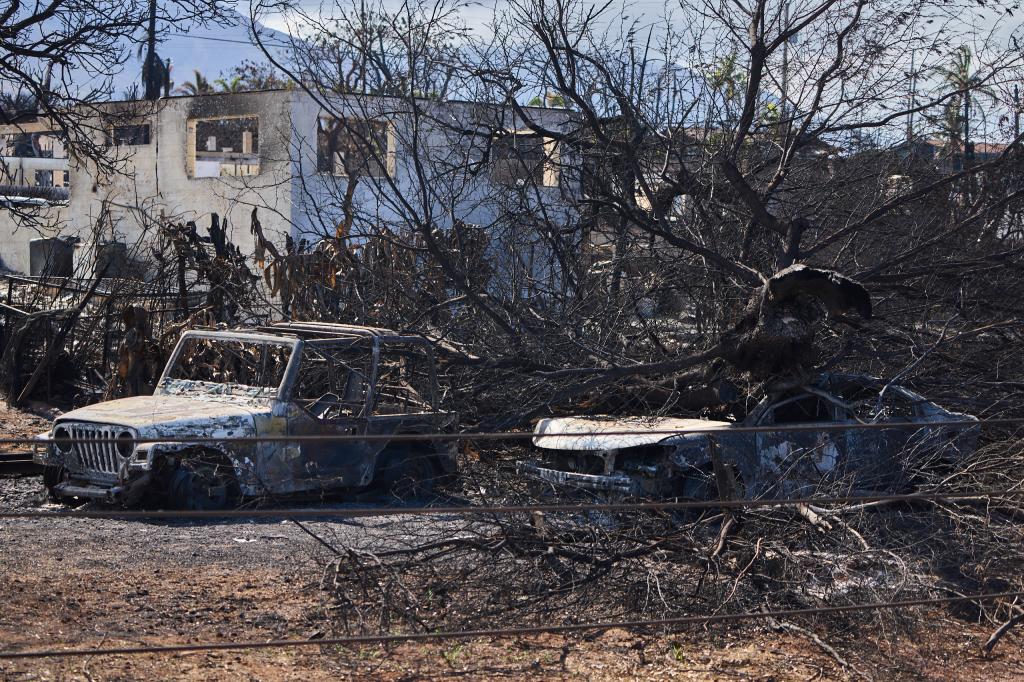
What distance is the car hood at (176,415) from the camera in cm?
814

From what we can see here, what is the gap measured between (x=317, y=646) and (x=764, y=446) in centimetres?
382

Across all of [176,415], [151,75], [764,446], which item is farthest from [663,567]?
[151,75]

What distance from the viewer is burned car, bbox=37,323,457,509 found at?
26.7 ft

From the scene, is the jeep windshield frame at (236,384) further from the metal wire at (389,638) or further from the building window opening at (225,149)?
the building window opening at (225,149)

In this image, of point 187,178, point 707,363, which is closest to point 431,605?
point 707,363

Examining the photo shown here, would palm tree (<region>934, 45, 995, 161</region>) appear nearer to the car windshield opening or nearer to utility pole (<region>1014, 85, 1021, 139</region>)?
utility pole (<region>1014, 85, 1021, 139</region>)

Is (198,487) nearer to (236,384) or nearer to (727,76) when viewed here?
(236,384)

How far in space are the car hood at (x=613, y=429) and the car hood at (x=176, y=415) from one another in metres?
2.33

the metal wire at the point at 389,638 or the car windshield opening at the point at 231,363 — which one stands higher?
the car windshield opening at the point at 231,363

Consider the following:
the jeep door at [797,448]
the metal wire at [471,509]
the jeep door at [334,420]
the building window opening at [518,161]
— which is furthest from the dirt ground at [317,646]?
the building window opening at [518,161]

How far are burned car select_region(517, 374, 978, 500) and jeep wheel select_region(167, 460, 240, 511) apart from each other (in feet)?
7.45

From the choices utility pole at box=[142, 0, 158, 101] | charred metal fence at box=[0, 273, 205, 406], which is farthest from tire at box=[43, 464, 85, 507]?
utility pole at box=[142, 0, 158, 101]

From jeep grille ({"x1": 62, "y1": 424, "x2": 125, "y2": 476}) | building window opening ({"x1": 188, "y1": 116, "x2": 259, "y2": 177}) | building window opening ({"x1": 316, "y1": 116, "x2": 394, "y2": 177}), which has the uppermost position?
building window opening ({"x1": 188, "y1": 116, "x2": 259, "y2": 177})

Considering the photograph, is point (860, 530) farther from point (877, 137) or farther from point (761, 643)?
point (877, 137)
